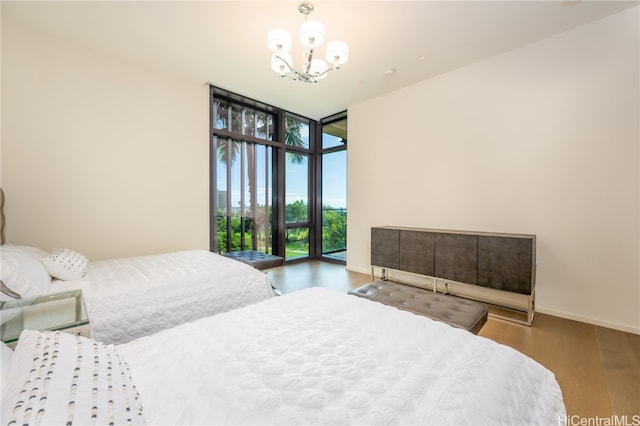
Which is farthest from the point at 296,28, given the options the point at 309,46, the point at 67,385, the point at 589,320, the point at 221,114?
the point at 589,320

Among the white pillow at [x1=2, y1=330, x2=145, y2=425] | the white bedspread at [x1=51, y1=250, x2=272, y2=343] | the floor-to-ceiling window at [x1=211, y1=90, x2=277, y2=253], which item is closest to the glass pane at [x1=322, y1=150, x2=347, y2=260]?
the floor-to-ceiling window at [x1=211, y1=90, x2=277, y2=253]

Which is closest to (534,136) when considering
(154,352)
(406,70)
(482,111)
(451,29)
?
(482,111)

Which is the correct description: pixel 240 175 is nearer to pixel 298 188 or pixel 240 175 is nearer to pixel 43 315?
pixel 298 188

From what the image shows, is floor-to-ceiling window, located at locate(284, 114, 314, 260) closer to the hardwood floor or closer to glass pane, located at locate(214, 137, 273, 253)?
glass pane, located at locate(214, 137, 273, 253)

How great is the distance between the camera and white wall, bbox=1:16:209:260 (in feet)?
8.12

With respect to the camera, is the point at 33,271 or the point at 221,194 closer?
the point at 33,271

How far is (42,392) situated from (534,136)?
380cm

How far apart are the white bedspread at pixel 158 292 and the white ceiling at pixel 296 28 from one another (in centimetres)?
225

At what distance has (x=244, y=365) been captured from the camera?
0.91 m

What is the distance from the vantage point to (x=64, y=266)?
75.5 inches

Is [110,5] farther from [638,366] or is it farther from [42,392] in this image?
[638,366]

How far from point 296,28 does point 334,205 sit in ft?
10.3

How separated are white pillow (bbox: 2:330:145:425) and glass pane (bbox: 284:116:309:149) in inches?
166

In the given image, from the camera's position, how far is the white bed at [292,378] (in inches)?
25.8
